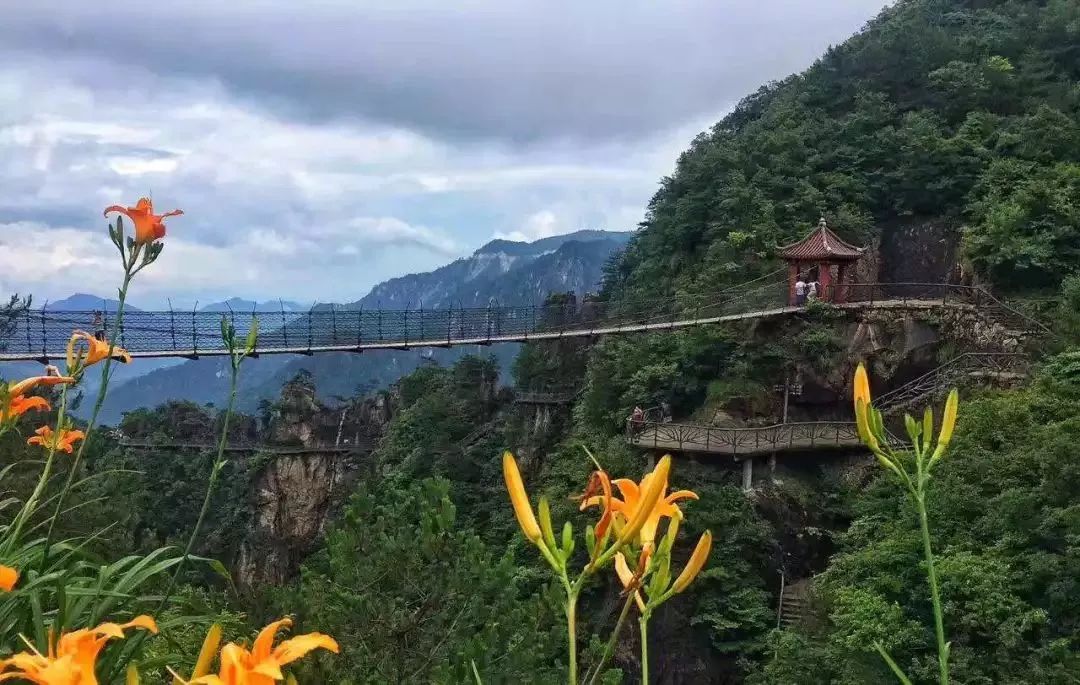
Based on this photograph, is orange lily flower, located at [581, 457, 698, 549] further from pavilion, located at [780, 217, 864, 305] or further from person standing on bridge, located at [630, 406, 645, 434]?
pavilion, located at [780, 217, 864, 305]

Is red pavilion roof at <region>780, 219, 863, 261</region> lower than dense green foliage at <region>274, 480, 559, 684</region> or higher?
higher

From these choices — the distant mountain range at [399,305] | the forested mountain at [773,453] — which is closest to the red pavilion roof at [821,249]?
the forested mountain at [773,453]

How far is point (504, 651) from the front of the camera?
4.64m

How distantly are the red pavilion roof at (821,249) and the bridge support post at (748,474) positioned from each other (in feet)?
9.71

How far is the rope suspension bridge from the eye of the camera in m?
8.21

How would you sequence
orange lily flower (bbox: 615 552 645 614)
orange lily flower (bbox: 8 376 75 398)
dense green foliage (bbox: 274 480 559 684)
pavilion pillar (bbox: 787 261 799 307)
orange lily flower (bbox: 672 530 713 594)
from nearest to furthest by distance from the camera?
orange lily flower (bbox: 615 552 645 614), orange lily flower (bbox: 672 530 713 594), orange lily flower (bbox: 8 376 75 398), dense green foliage (bbox: 274 480 559 684), pavilion pillar (bbox: 787 261 799 307)

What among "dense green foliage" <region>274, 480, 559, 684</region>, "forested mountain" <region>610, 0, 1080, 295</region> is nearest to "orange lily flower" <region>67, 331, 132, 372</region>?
"dense green foliage" <region>274, 480, 559, 684</region>

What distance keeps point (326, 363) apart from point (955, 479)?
6144cm

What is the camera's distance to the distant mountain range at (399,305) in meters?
64.1

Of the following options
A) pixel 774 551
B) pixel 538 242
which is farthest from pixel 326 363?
pixel 538 242

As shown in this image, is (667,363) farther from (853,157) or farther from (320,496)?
(320,496)

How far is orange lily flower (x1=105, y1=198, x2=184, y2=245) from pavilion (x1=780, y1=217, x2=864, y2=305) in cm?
1003

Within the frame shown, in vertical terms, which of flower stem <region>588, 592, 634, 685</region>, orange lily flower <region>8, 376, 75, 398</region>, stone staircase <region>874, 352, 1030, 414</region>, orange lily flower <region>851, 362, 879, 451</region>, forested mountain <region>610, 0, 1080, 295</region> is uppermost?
forested mountain <region>610, 0, 1080, 295</region>

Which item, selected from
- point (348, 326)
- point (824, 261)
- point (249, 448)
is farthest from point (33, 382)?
point (249, 448)
